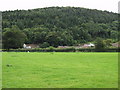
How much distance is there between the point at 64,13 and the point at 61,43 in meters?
60.9

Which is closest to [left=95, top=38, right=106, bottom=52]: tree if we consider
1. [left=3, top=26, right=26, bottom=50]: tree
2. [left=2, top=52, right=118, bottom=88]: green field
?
[left=3, top=26, right=26, bottom=50]: tree

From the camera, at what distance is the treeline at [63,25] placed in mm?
129000

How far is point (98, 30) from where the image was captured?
159 m

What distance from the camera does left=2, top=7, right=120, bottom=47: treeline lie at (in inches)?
5079

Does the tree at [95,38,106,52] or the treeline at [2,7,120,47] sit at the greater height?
the treeline at [2,7,120,47]

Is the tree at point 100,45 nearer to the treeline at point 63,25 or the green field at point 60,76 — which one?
the treeline at point 63,25

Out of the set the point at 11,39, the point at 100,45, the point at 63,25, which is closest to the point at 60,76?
the point at 11,39

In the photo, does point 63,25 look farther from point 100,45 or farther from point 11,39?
point 11,39

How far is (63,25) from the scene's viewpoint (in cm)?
15538

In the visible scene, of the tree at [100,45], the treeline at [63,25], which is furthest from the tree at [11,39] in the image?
the treeline at [63,25]

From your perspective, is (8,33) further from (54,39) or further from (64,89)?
(64,89)

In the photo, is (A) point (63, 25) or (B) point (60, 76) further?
(A) point (63, 25)

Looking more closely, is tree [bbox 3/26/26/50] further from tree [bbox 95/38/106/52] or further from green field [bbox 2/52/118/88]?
green field [bbox 2/52/118/88]

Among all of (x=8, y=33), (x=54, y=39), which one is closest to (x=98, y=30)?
(x=54, y=39)
